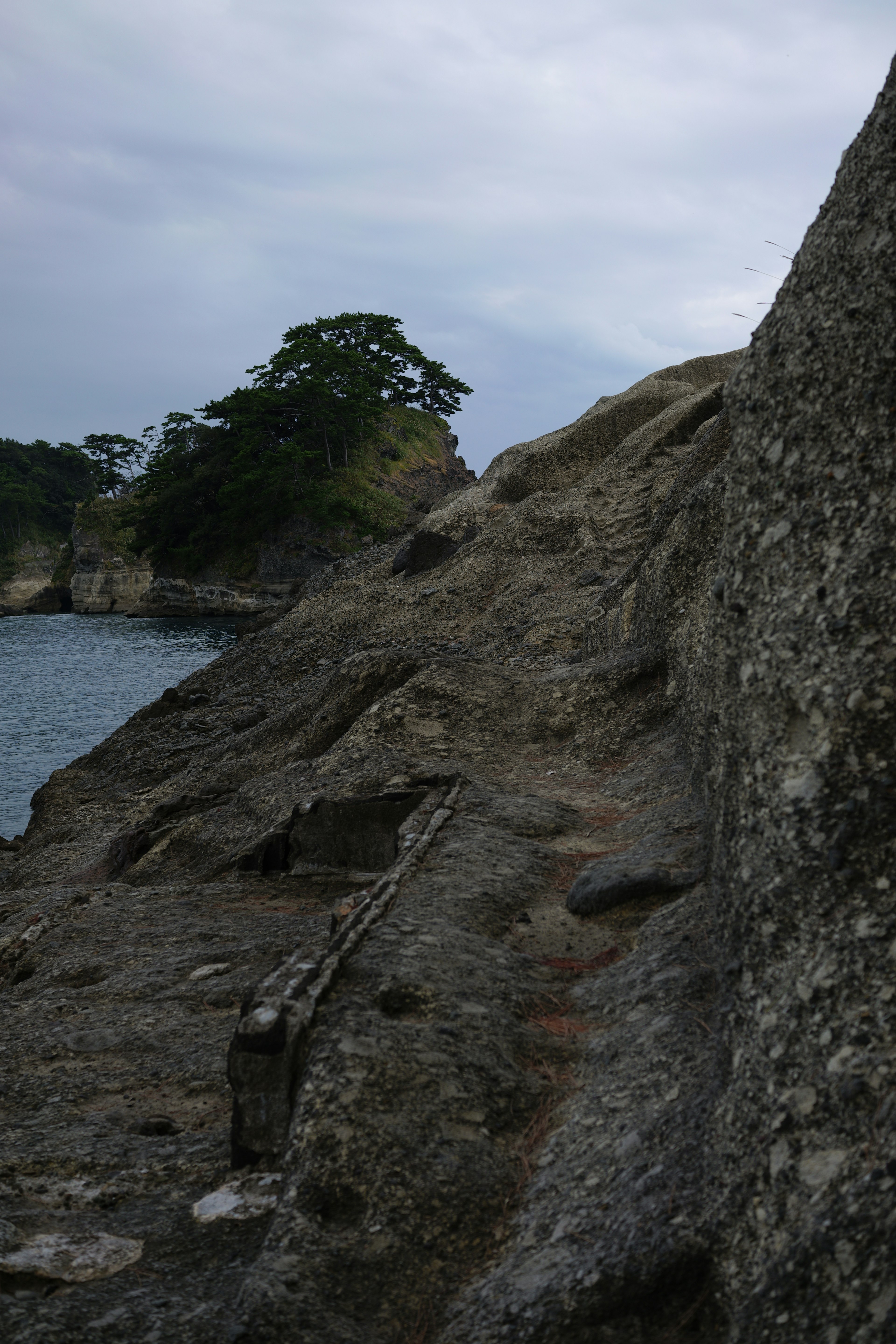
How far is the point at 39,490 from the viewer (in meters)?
108

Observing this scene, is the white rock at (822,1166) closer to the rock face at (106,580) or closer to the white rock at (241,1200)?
the white rock at (241,1200)

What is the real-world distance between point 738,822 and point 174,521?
2958 inches

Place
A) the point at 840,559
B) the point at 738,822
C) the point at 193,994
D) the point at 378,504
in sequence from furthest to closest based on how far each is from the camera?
the point at 378,504
the point at 193,994
the point at 738,822
the point at 840,559

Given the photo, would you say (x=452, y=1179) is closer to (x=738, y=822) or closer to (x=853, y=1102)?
(x=853, y=1102)

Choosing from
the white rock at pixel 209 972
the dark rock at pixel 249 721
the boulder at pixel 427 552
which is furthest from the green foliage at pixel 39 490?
the white rock at pixel 209 972

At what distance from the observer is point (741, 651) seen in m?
3.97

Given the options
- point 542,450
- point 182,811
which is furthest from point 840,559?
point 542,450

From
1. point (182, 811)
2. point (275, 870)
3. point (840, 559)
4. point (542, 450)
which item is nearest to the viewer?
point (840, 559)

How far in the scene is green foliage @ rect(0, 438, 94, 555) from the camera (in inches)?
4018

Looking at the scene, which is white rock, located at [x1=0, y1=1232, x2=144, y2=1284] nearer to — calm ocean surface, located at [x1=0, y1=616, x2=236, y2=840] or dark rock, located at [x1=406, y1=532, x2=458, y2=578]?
calm ocean surface, located at [x1=0, y1=616, x2=236, y2=840]

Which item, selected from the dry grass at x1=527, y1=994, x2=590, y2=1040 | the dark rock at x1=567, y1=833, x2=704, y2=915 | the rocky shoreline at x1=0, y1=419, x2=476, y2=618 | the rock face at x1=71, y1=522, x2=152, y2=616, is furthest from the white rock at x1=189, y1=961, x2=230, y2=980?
the rock face at x1=71, y1=522, x2=152, y2=616

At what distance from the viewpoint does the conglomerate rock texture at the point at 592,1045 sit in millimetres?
2893

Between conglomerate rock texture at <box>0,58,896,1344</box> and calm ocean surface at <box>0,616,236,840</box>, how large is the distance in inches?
635

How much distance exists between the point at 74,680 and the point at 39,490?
77.5m
